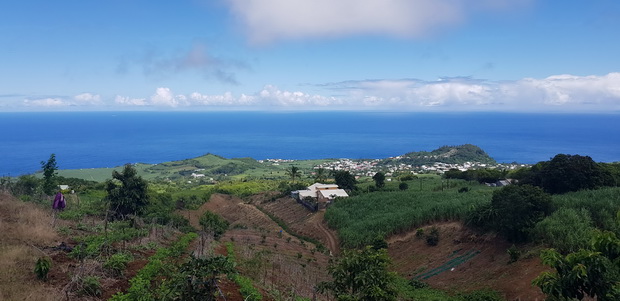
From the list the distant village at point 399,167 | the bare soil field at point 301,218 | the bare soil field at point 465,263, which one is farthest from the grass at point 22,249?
the distant village at point 399,167

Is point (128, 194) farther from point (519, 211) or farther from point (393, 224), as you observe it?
point (519, 211)

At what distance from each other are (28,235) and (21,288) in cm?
605

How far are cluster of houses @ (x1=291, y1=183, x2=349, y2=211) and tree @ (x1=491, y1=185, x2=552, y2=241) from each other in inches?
876

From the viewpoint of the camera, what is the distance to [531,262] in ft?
69.5

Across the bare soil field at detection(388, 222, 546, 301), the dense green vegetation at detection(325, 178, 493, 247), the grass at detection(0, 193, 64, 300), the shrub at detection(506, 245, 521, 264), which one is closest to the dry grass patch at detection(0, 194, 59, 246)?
the grass at detection(0, 193, 64, 300)

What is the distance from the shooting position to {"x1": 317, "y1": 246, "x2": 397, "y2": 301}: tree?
1112cm

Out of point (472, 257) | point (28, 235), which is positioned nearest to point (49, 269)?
point (28, 235)

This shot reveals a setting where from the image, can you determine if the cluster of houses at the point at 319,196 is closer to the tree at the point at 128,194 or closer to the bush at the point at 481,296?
the tree at the point at 128,194

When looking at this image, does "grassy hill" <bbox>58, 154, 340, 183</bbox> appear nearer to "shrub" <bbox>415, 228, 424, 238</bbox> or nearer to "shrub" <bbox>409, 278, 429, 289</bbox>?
"shrub" <bbox>415, 228, 424, 238</bbox>

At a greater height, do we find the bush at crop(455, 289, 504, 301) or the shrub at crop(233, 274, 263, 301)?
the shrub at crop(233, 274, 263, 301)

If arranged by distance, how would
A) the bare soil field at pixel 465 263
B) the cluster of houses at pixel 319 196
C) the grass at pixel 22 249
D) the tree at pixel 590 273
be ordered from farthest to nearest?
the cluster of houses at pixel 319 196 < the bare soil field at pixel 465 263 < the grass at pixel 22 249 < the tree at pixel 590 273

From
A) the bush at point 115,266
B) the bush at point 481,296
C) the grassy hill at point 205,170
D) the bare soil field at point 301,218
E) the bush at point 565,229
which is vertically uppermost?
the bush at point 115,266

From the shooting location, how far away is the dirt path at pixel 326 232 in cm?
3462

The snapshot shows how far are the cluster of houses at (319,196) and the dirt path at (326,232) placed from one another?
1693 millimetres
